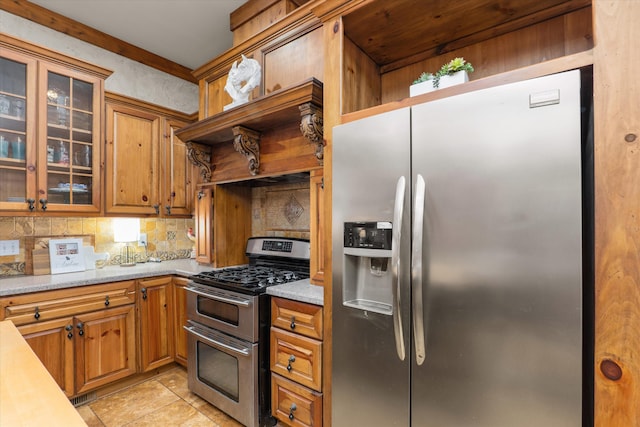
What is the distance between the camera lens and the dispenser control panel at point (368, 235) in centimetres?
134

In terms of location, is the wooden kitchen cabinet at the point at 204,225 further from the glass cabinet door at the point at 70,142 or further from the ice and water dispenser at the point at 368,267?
the ice and water dispenser at the point at 368,267

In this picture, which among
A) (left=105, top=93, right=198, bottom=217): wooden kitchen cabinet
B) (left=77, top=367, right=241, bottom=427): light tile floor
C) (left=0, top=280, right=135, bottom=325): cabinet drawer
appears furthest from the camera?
(left=105, top=93, right=198, bottom=217): wooden kitchen cabinet

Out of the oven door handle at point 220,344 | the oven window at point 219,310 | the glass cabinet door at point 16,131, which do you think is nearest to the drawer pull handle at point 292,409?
the oven door handle at point 220,344

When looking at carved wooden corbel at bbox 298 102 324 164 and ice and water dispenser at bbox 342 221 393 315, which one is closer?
ice and water dispenser at bbox 342 221 393 315

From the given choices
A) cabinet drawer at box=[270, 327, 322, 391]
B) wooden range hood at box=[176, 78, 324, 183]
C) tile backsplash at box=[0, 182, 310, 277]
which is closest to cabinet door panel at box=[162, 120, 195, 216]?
tile backsplash at box=[0, 182, 310, 277]

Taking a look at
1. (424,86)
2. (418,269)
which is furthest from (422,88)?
(418,269)

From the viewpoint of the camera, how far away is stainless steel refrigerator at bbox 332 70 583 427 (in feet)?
3.20

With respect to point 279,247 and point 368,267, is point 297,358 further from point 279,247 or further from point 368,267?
point 279,247

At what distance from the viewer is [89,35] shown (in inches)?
111

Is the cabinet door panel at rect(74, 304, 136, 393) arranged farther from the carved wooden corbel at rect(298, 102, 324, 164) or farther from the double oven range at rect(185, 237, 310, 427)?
the carved wooden corbel at rect(298, 102, 324, 164)

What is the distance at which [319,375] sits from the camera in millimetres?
1702

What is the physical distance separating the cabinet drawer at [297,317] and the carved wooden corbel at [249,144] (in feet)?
→ 3.44

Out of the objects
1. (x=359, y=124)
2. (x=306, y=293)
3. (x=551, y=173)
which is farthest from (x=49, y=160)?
(x=551, y=173)

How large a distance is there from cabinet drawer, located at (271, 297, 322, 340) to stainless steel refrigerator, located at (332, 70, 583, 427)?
280 millimetres
